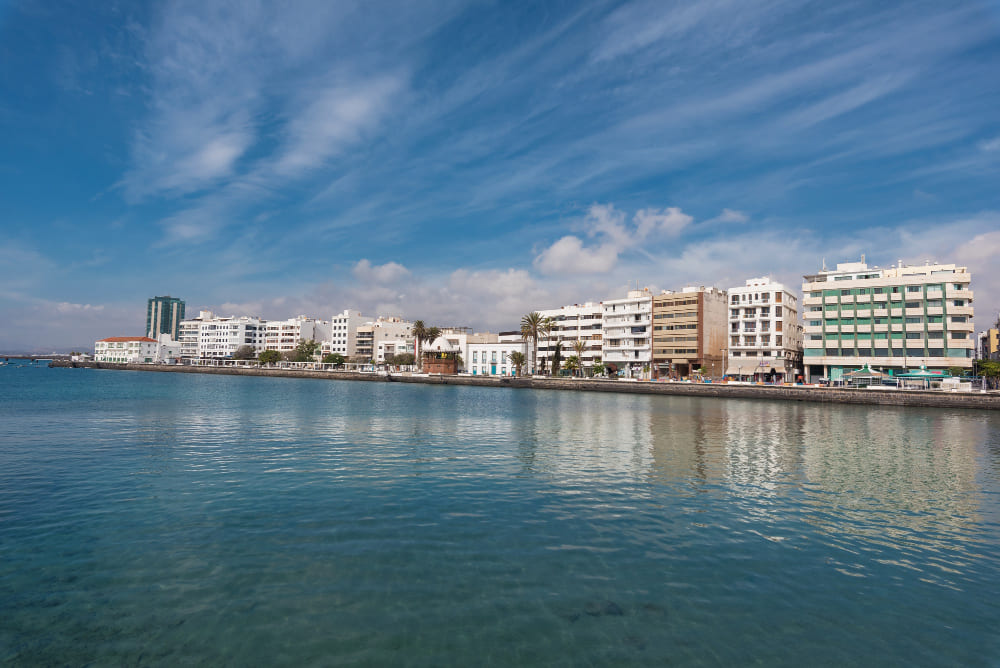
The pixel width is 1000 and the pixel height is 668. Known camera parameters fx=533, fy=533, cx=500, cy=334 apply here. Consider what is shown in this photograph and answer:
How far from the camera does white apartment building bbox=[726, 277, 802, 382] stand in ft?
364

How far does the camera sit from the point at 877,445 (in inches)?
1383

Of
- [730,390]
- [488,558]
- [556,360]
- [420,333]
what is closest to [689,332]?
[730,390]

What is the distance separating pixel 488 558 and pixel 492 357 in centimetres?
14855

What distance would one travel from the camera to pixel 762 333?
113 metres

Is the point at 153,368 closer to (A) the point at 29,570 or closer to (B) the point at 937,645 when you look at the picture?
(A) the point at 29,570

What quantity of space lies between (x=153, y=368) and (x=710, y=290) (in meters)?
191

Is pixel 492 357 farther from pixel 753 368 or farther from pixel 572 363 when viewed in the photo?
pixel 753 368

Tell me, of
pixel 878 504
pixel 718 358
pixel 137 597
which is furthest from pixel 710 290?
pixel 137 597

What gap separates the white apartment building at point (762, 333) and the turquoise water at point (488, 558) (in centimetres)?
8777

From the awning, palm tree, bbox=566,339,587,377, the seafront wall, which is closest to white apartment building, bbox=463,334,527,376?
the seafront wall

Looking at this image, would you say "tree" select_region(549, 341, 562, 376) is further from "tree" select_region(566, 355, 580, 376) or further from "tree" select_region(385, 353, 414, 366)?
"tree" select_region(385, 353, 414, 366)

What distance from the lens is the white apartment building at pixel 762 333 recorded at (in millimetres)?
110812

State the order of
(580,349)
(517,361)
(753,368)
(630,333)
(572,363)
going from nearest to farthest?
1. (753,368)
2. (630,333)
3. (572,363)
4. (580,349)
5. (517,361)

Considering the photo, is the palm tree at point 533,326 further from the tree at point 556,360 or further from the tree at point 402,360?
the tree at point 402,360
